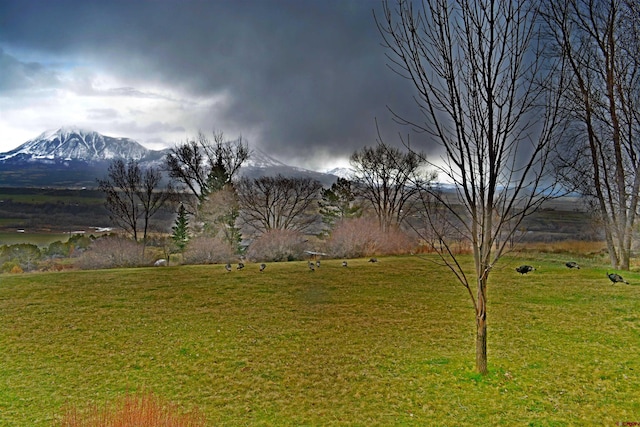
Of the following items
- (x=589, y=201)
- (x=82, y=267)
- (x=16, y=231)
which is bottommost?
(x=82, y=267)

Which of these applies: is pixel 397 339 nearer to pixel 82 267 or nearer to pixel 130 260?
pixel 130 260

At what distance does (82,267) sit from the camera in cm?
2073

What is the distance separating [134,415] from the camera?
3725 millimetres

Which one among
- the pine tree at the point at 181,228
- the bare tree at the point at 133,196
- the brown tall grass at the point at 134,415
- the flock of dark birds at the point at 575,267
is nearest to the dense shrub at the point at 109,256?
the pine tree at the point at 181,228

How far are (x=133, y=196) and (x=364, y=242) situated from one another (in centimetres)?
1905

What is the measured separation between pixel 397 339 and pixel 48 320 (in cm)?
811

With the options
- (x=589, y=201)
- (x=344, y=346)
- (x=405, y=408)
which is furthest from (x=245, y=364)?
(x=589, y=201)

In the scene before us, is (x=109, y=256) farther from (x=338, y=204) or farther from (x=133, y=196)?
(x=338, y=204)

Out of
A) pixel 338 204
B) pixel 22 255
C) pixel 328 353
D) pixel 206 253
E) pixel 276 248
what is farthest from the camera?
pixel 338 204

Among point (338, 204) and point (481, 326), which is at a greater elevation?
point (338, 204)

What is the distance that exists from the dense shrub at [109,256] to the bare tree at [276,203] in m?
10.1

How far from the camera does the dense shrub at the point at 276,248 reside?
22953mm

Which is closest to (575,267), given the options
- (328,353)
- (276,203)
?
(328,353)

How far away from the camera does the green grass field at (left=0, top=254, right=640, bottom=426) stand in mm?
4250
